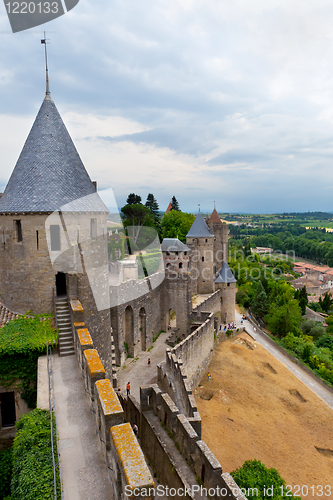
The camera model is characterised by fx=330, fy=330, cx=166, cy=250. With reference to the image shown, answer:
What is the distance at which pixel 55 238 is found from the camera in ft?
41.2

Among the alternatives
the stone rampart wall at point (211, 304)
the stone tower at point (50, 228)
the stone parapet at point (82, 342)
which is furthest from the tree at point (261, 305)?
the stone parapet at point (82, 342)

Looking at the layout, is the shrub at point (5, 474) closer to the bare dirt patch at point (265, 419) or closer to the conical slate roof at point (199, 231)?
the bare dirt patch at point (265, 419)

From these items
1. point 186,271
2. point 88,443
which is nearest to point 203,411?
point 186,271

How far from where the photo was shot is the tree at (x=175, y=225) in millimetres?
52094

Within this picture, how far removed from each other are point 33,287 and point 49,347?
7.94 ft

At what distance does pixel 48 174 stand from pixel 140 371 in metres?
15.4

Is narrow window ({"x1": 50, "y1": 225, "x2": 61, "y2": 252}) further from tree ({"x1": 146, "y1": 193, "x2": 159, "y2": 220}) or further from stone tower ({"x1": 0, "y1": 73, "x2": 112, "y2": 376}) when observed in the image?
tree ({"x1": 146, "y1": 193, "x2": 159, "y2": 220})

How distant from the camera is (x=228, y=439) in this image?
71.5 feet

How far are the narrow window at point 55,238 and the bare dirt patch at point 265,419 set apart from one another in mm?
15845

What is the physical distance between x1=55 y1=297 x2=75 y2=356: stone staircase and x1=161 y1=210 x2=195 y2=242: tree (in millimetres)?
38544

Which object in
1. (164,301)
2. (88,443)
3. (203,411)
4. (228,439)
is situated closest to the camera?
(88,443)

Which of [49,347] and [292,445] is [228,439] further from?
[49,347]

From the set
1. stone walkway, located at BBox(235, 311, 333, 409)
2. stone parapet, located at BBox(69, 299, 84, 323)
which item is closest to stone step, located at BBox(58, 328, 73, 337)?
stone parapet, located at BBox(69, 299, 84, 323)

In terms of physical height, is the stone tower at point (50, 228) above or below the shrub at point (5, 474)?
above
